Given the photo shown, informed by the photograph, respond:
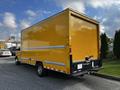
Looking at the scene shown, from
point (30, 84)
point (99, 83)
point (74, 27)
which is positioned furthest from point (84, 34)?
point (30, 84)

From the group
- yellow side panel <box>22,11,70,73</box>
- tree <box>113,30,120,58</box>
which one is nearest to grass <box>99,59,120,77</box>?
yellow side panel <box>22,11,70,73</box>

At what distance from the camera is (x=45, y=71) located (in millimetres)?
11023

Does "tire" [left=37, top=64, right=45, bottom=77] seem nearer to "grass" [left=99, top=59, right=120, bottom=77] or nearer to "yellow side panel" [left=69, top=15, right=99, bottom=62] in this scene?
"yellow side panel" [left=69, top=15, right=99, bottom=62]

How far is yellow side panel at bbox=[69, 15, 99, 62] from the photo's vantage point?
8.91m

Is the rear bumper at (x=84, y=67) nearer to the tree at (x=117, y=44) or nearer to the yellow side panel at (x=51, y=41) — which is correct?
the yellow side panel at (x=51, y=41)

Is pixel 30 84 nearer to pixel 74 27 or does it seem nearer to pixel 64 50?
pixel 64 50

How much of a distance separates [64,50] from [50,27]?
183 centimetres

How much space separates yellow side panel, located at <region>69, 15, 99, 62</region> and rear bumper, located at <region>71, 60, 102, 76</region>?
9.6 inches

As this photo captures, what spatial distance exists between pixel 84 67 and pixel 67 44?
1.67 m

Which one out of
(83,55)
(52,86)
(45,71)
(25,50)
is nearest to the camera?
(52,86)

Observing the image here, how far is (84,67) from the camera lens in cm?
948

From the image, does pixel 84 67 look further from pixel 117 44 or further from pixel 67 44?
pixel 117 44

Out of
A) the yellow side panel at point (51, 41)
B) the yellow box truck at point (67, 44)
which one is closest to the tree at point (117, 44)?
the yellow box truck at point (67, 44)

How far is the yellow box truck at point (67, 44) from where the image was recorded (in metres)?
8.66
